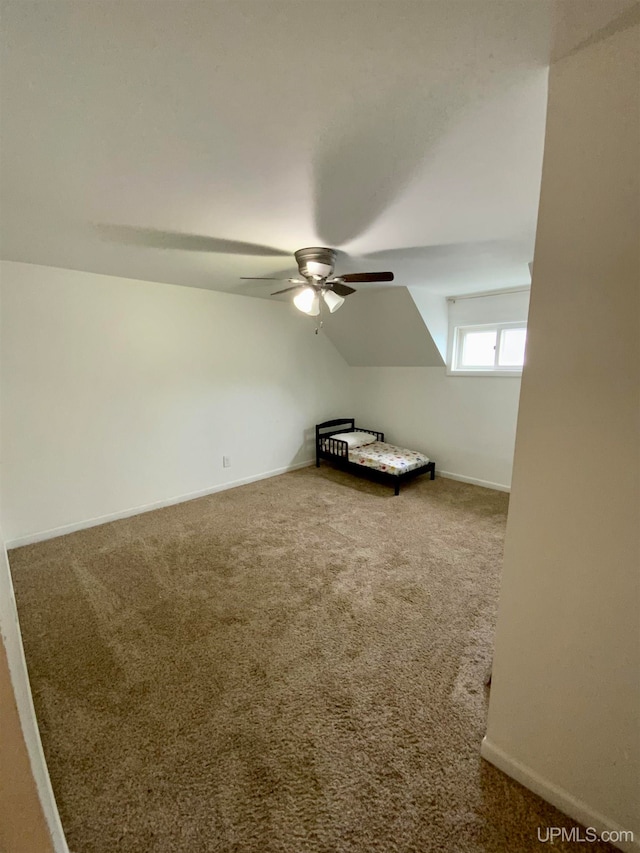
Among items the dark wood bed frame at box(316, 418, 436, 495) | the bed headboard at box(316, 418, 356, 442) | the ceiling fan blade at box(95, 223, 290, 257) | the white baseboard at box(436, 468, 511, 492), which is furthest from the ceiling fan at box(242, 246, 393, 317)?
the white baseboard at box(436, 468, 511, 492)

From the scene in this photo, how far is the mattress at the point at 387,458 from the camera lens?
3.80 m

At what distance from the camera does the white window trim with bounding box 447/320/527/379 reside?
360 centimetres

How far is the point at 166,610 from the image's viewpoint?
205cm

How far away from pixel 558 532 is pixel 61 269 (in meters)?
3.55

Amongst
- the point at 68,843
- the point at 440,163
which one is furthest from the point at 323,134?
the point at 68,843

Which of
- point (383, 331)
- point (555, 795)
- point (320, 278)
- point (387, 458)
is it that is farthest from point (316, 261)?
point (555, 795)

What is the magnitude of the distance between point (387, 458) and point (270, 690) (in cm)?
276

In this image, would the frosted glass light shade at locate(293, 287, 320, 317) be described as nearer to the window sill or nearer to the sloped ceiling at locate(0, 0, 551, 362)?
the sloped ceiling at locate(0, 0, 551, 362)

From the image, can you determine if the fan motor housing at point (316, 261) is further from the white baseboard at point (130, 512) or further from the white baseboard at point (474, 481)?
the white baseboard at point (474, 481)

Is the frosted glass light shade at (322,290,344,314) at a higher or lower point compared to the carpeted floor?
higher

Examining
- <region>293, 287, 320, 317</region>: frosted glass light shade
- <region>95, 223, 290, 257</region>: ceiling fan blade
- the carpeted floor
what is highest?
<region>95, 223, 290, 257</region>: ceiling fan blade

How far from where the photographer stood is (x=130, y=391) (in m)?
3.12

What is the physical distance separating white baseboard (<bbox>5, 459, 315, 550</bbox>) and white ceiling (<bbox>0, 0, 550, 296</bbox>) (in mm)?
2171

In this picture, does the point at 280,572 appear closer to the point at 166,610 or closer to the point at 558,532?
the point at 166,610
